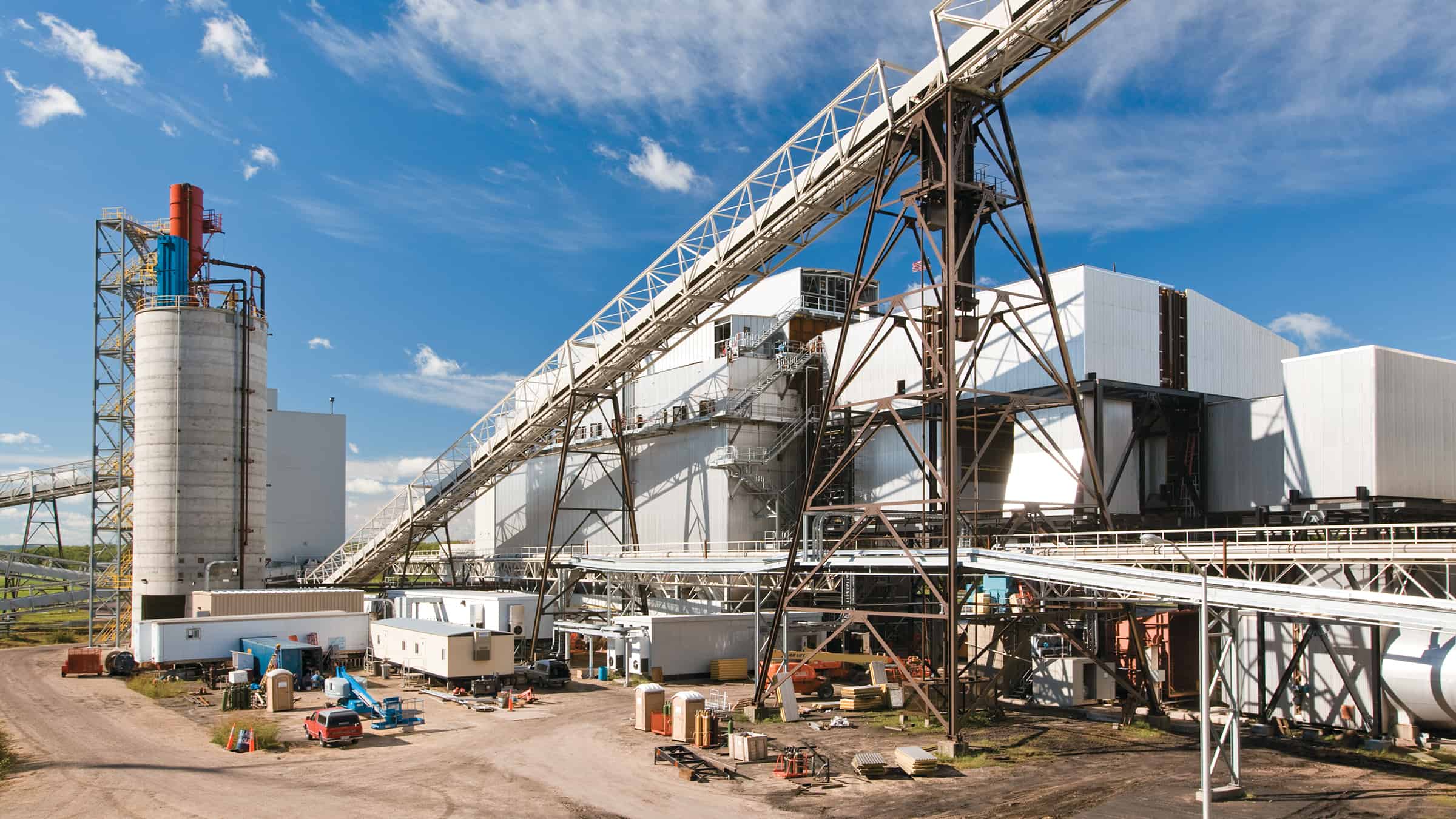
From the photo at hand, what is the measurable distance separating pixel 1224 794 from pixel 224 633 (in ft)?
128

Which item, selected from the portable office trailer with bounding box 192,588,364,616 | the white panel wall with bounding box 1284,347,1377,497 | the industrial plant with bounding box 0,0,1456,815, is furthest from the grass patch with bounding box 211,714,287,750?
the white panel wall with bounding box 1284,347,1377,497

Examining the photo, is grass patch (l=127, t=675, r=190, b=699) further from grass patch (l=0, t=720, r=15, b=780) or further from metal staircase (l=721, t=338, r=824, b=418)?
metal staircase (l=721, t=338, r=824, b=418)

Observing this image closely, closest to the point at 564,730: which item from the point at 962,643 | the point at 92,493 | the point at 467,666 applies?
the point at 467,666

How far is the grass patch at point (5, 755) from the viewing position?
27.2 metres

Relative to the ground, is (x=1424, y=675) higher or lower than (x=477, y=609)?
higher

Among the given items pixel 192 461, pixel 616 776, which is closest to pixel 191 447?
pixel 192 461

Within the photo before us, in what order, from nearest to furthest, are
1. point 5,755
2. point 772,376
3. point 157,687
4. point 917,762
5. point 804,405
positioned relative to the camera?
1. point 917,762
2. point 5,755
3. point 157,687
4. point 772,376
5. point 804,405

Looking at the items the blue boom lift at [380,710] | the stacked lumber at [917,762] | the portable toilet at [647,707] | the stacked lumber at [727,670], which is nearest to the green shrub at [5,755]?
the blue boom lift at [380,710]

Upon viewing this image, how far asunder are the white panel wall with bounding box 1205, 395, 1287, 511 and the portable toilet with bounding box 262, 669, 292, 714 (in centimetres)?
3536

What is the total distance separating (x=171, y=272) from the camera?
59531 millimetres

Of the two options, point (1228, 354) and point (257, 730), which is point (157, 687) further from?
point (1228, 354)

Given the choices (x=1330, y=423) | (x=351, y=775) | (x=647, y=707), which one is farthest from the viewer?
(x=1330, y=423)

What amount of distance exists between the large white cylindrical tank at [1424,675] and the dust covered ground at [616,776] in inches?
58.3

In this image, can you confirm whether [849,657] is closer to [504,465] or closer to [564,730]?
[564,730]
